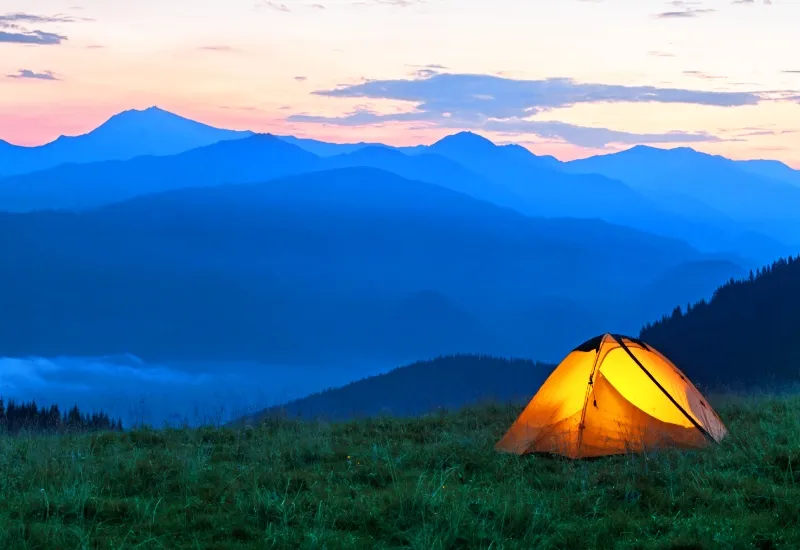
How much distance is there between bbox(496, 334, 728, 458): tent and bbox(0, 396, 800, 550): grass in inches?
18.9

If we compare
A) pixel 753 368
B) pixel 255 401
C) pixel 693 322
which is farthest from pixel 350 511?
pixel 693 322

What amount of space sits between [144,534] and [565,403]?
22.9ft

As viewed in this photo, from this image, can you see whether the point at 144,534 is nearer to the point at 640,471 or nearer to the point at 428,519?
the point at 428,519

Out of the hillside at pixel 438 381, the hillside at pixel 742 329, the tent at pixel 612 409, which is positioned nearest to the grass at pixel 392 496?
the tent at pixel 612 409

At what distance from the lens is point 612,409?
42.4 ft

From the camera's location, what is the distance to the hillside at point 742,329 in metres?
95.2

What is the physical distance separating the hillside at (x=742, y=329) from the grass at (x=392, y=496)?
272 feet

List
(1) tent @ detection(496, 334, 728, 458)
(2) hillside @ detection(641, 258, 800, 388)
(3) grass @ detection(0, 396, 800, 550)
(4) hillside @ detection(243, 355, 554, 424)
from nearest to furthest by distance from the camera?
(3) grass @ detection(0, 396, 800, 550)
(1) tent @ detection(496, 334, 728, 458)
(2) hillside @ detection(641, 258, 800, 388)
(4) hillside @ detection(243, 355, 554, 424)

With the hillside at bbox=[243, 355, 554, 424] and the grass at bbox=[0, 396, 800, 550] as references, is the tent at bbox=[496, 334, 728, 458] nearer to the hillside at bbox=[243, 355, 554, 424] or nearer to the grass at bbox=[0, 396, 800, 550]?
the grass at bbox=[0, 396, 800, 550]

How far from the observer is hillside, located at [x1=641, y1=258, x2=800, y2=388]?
95.2 metres

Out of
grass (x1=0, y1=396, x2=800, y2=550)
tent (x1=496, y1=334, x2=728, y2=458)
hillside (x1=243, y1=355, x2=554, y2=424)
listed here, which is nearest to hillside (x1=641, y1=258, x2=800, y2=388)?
hillside (x1=243, y1=355, x2=554, y2=424)

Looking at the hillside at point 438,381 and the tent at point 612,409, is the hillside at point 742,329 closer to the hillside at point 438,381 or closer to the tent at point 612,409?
the hillside at point 438,381

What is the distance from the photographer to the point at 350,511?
8.64 metres

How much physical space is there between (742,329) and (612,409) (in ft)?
319
